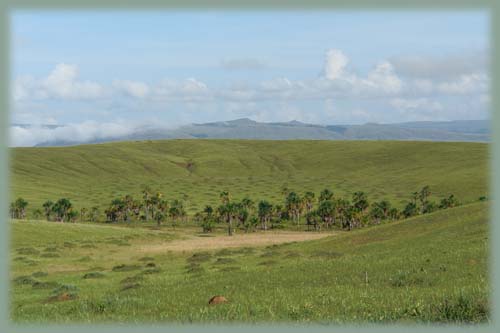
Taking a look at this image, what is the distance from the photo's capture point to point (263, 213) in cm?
16475

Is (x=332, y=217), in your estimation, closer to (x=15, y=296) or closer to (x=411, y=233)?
(x=411, y=233)

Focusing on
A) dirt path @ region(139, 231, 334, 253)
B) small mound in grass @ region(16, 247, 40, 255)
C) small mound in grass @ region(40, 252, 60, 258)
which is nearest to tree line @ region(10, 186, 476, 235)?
dirt path @ region(139, 231, 334, 253)

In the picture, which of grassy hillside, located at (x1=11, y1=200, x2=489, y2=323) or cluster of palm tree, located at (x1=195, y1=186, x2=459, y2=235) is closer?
grassy hillside, located at (x1=11, y1=200, x2=489, y2=323)

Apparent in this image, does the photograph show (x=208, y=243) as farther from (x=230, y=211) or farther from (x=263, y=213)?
(x=263, y=213)

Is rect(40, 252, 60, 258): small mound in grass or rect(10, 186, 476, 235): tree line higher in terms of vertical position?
rect(40, 252, 60, 258): small mound in grass

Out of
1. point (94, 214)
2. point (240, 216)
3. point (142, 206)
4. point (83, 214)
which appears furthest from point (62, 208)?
point (240, 216)

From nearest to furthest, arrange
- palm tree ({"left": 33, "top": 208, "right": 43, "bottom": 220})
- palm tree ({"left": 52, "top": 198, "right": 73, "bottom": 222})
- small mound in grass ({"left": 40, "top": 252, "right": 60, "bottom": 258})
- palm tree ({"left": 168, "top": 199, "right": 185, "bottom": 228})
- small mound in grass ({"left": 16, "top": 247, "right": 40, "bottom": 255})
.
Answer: small mound in grass ({"left": 40, "top": 252, "right": 60, "bottom": 258}) → small mound in grass ({"left": 16, "top": 247, "right": 40, "bottom": 255}) → palm tree ({"left": 52, "top": 198, "right": 73, "bottom": 222}) → palm tree ({"left": 168, "top": 199, "right": 185, "bottom": 228}) → palm tree ({"left": 33, "top": 208, "right": 43, "bottom": 220})

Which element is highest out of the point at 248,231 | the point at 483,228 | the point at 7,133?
the point at 7,133


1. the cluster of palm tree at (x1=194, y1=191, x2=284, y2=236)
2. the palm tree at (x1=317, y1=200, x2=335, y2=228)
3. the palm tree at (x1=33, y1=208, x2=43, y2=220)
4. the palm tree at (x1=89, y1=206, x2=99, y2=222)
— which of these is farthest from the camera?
the palm tree at (x1=89, y1=206, x2=99, y2=222)

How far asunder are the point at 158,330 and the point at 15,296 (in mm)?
27012

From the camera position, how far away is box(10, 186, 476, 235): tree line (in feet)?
510

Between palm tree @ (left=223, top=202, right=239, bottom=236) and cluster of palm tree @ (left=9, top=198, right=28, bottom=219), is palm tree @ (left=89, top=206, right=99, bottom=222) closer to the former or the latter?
cluster of palm tree @ (left=9, top=198, right=28, bottom=219)

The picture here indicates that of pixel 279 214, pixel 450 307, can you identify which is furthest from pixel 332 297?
pixel 279 214

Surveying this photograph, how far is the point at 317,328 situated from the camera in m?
13.1
